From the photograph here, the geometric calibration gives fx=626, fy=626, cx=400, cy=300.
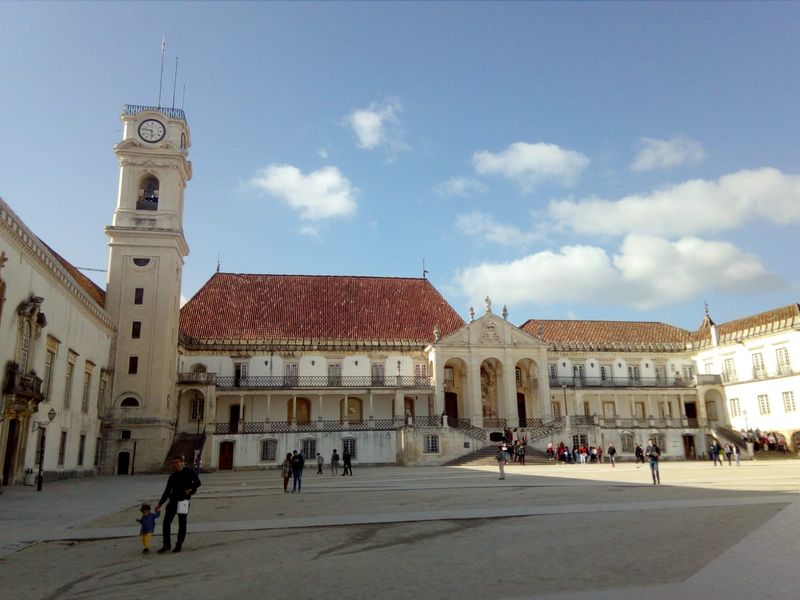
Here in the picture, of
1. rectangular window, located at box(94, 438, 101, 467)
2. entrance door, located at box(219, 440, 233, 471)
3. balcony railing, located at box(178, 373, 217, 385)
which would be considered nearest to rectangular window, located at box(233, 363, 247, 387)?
balcony railing, located at box(178, 373, 217, 385)

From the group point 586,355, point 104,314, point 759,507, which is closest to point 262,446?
point 104,314

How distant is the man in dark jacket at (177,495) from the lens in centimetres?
935

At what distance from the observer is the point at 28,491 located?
21469 mm

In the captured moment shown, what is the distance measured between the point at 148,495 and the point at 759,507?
54.3 ft

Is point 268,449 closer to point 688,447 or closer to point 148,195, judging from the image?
point 148,195

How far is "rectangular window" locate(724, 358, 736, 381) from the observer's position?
47.7m

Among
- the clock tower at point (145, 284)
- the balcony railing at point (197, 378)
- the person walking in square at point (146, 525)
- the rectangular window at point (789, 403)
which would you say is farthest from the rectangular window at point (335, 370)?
the person walking in square at point (146, 525)

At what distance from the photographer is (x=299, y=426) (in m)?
39.6

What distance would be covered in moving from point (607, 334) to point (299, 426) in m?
27.6

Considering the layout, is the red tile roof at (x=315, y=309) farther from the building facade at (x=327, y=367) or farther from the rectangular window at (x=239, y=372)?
the rectangular window at (x=239, y=372)

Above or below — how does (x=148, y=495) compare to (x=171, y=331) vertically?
below

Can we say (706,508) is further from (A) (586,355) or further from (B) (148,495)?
(A) (586,355)

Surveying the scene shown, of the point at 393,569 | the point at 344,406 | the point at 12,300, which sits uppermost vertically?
the point at 12,300

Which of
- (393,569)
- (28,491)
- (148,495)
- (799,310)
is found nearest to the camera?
(393,569)
